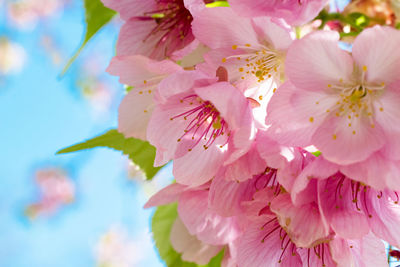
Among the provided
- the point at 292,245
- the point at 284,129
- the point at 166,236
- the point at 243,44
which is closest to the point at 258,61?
the point at 243,44

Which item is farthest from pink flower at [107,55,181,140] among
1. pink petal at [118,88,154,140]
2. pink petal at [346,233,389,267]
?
pink petal at [346,233,389,267]

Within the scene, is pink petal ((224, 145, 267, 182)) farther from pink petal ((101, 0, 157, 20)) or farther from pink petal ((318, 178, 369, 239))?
pink petal ((101, 0, 157, 20))

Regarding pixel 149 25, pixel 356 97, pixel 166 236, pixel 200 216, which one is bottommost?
pixel 166 236

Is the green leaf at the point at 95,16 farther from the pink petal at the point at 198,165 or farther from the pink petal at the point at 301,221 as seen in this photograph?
the pink petal at the point at 301,221

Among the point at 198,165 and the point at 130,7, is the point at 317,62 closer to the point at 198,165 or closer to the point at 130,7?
the point at 198,165

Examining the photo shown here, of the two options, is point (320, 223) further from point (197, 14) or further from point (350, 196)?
point (197, 14)

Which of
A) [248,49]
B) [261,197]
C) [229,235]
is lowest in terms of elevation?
[229,235]

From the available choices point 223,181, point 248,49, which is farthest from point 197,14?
point 223,181
